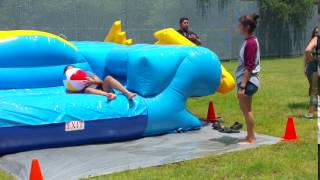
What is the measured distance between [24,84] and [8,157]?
1.87 m

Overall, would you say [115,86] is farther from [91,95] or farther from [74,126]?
[74,126]

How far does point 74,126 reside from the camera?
6.13m

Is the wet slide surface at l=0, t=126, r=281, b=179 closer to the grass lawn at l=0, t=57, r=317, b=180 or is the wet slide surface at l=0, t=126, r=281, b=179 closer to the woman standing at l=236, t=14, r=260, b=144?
the grass lawn at l=0, t=57, r=317, b=180

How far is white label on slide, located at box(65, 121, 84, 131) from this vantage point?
20.0 ft

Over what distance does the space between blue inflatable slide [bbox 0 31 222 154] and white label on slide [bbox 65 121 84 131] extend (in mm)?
11

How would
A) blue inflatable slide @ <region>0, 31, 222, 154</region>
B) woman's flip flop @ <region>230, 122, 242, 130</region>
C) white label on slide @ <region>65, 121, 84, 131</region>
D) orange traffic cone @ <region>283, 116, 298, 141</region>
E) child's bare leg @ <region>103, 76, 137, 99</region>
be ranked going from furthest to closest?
1. woman's flip flop @ <region>230, 122, 242, 130</region>
2. child's bare leg @ <region>103, 76, 137, 99</region>
3. orange traffic cone @ <region>283, 116, 298, 141</region>
4. white label on slide @ <region>65, 121, 84, 131</region>
5. blue inflatable slide @ <region>0, 31, 222, 154</region>

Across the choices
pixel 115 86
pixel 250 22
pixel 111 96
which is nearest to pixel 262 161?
pixel 250 22

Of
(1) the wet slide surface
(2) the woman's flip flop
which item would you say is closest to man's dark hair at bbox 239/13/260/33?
(1) the wet slide surface

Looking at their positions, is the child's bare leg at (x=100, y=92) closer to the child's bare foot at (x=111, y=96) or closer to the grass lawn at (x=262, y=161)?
the child's bare foot at (x=111, y=96)

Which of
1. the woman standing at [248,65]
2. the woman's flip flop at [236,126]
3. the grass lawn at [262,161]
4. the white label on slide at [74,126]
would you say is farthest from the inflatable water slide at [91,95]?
the woman standing at [248,65]

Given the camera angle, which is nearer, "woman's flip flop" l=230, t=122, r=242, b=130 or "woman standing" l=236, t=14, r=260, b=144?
"woman standing" l=236, t=14, r=260, b=144

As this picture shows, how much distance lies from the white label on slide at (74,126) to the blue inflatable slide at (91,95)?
0.01 metres

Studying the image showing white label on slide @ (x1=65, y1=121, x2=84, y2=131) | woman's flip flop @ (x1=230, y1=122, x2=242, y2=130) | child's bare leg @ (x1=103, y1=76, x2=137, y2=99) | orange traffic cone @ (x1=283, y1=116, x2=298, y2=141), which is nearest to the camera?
white label on slide @ (x1=65, y1=121, x2=84, y2=131)

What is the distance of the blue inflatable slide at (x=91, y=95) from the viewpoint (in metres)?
5.96
